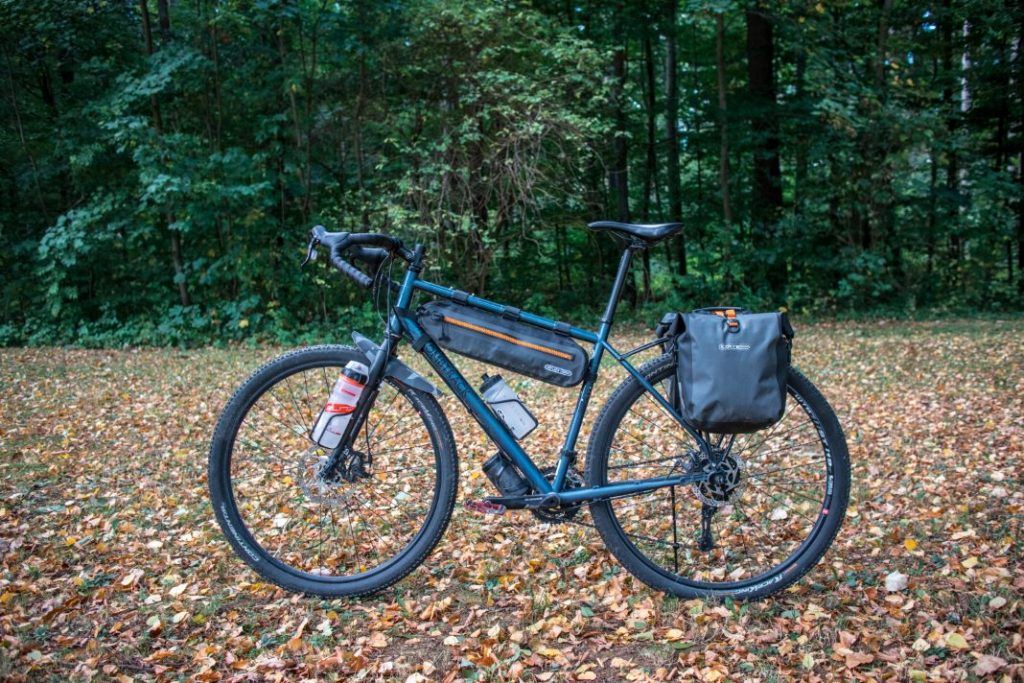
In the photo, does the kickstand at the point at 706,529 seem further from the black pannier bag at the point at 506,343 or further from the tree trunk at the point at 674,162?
the tree trunk at the point at 674,162

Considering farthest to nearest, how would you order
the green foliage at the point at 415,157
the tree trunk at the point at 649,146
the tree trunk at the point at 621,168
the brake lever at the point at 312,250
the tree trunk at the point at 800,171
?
1. the tree trunk at the point at 649,146
2. the tree trunk at the point at 621,168
3. the tree trunk at the point at 800,171
4. the green foliage at the point at 415,157
5. the brake lever at the point at 312,250

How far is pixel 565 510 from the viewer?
8.36 ft

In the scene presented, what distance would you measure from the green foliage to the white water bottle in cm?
791

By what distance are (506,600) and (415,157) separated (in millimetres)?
8855

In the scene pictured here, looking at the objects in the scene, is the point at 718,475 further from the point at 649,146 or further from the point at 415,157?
the point at 649,146

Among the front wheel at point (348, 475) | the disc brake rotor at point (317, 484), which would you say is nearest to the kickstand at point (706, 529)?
the front wheel at point (348, 475)

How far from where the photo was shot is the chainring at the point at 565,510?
2.54 metres

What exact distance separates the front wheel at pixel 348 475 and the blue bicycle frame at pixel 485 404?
12 cm

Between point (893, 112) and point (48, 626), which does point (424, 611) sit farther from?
point (893, 112)

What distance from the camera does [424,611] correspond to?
255 cm

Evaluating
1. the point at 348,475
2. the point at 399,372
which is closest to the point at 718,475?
the point at 399,372

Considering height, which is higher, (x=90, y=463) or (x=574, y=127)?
(x=574, y=127)

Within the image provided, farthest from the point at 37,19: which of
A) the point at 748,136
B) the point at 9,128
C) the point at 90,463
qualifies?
the point at 748,136

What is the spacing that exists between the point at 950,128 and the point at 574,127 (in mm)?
7444
